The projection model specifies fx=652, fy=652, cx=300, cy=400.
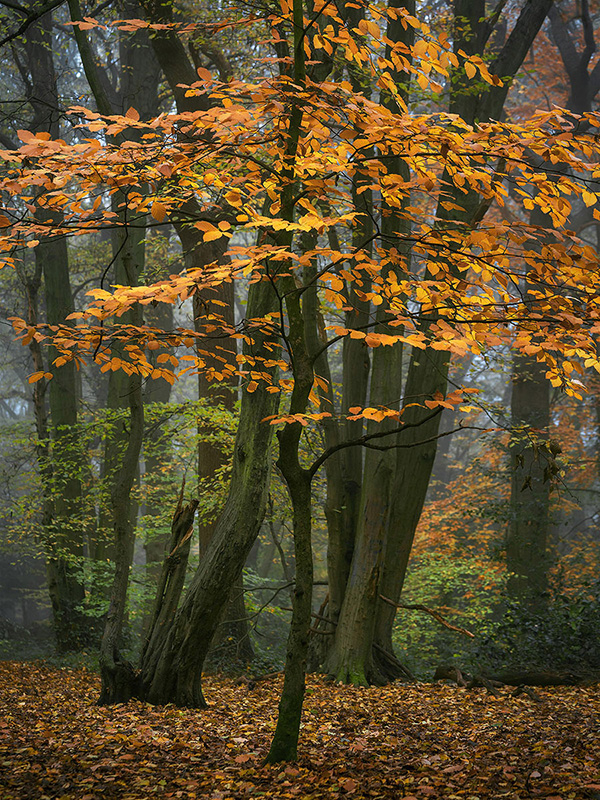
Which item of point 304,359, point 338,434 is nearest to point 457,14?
point 338,434

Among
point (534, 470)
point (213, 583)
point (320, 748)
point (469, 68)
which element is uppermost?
point (469, 68)

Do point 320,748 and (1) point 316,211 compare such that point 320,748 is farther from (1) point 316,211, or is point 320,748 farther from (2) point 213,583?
(1) point 316,211

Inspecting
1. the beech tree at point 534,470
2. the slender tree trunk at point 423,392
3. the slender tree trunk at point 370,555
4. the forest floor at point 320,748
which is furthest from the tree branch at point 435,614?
the beech tree at point 534,470

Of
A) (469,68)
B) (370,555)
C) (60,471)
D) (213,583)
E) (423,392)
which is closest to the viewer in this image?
(469,68)

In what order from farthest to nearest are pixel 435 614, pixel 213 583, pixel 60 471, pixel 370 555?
pixel 60 471
pixel 370 555
pixel 435 614
pixel 213 583

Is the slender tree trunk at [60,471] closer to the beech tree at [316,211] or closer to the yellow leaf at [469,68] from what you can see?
the beech tree at [316,211]

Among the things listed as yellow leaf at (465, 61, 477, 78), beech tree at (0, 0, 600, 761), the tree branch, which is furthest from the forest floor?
yellow leaf at (465, 61, 477, 78)

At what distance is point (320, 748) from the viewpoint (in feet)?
13.4

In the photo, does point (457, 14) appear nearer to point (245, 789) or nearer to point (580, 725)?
point (580, 725)

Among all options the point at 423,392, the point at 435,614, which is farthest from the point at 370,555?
the point at 423,392

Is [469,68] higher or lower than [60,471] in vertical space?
higher

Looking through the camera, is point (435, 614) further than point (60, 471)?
No

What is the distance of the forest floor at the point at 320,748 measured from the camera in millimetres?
3215

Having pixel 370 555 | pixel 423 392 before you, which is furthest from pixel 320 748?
pixel 423 392
